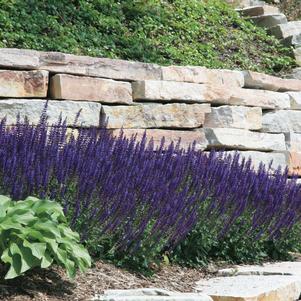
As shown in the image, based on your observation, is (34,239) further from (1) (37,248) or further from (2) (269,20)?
(2) (269,20)

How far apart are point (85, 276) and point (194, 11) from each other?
17.6ft

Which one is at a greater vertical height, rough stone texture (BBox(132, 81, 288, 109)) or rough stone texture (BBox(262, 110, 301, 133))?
rough stone texture (BBox(132, 81, 288, 109))

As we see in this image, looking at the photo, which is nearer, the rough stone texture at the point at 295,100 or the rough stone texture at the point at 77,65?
the rough stone texture at the point at 77,65

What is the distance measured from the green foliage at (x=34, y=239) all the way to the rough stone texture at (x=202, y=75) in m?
3.23

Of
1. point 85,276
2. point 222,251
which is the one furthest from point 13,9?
point 85,276

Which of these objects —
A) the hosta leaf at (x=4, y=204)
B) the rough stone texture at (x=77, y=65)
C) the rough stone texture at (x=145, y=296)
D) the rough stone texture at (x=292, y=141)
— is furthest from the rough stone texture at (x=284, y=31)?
the hosta leaf at (x=4, y=204)

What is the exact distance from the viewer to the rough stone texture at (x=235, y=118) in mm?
6895

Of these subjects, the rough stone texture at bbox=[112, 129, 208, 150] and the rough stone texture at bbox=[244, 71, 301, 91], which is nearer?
the rough stone texture at bbox=[112, 129, 208, 150]

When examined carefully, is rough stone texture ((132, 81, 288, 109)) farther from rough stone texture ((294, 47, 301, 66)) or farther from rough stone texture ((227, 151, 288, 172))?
rough stone texture ((294, 47, 301, 66))

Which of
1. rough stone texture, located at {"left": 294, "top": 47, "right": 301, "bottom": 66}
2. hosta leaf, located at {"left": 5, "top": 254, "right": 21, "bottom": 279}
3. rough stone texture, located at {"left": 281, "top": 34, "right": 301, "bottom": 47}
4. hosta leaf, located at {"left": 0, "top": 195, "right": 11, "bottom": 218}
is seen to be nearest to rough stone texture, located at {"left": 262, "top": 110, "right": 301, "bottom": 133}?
rough stone texture, located at {"left": 294, "top": 47, "right": 301, "bottom": 66}

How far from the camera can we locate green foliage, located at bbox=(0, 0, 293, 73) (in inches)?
261

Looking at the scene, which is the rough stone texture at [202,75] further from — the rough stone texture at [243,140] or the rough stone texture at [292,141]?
the rough stone texture at [292,141]

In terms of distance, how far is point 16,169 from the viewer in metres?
3.90

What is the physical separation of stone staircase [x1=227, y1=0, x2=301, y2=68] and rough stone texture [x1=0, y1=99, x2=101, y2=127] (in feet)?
Result: 12.2
